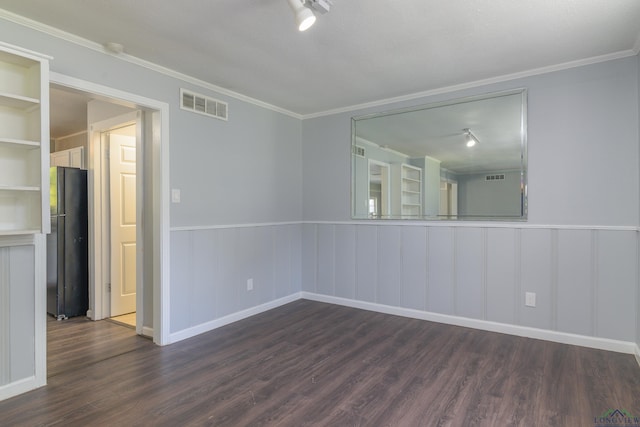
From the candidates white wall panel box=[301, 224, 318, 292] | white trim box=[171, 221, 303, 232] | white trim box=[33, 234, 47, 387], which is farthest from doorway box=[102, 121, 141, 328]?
white wall panel box=[301, 224, 318, 292]

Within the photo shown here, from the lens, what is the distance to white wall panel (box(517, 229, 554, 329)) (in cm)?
315

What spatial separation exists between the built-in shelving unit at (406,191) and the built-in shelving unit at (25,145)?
3.15 meters

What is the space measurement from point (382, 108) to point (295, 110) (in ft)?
3.62

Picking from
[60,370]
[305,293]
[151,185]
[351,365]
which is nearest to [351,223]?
[305,293]

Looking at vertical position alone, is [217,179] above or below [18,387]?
above

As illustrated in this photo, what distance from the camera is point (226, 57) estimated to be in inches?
112

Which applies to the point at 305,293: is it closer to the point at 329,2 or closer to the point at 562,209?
the point at 562,209

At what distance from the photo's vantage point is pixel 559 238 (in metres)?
3.10

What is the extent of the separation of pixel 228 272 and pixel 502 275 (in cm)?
274

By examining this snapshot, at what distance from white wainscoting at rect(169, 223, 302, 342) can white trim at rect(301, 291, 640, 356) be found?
2.36 feet

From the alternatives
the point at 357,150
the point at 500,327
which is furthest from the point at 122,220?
the point at 500,327

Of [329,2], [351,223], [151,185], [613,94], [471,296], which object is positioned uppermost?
[329,2]

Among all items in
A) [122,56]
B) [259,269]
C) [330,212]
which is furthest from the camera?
[330,212]

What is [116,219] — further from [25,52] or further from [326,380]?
[326,380]
